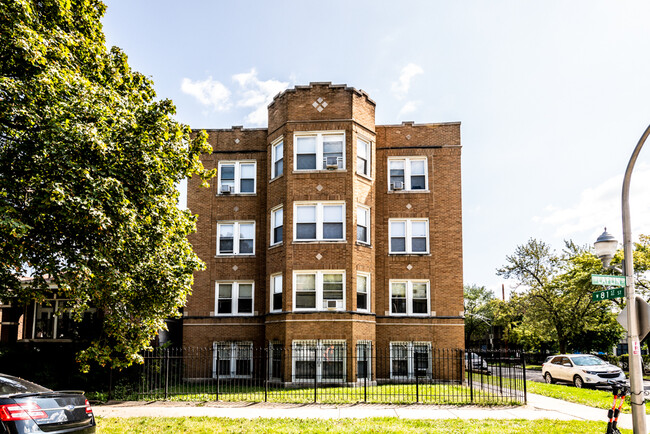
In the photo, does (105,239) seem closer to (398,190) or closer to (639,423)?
(639,423)

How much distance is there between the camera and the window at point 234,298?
78.4ft

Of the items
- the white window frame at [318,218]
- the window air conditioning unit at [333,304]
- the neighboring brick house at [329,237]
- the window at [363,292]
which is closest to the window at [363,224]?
the neighboring brick house at [329,237]

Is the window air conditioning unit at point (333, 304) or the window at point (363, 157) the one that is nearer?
the window air conditioning unit at point (333, 304)

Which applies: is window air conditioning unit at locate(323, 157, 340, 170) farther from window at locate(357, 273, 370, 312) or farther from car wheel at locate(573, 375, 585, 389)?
car wheel at locate(573, 375, 585, 389)

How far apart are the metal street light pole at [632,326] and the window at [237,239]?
1653cm

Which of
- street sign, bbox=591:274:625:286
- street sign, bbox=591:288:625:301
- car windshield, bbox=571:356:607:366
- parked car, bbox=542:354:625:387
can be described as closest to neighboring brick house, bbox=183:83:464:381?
parked car, bbox=542:354:625:387

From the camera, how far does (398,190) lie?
78.1 ft

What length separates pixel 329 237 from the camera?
71.7 feet

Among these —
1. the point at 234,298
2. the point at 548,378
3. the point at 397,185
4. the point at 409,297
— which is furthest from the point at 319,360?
the point at 548,378

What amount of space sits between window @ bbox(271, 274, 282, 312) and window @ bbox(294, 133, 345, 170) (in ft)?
15.3

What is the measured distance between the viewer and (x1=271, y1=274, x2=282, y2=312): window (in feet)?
73.4

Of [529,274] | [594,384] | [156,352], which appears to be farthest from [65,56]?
[529,274]

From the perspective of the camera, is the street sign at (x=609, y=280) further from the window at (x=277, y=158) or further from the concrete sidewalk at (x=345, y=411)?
the window at (x=277, y=158)

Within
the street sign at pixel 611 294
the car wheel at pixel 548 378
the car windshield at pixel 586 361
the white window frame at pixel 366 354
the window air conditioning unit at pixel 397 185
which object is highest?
the window air conditioning unit at pixel 397 185
